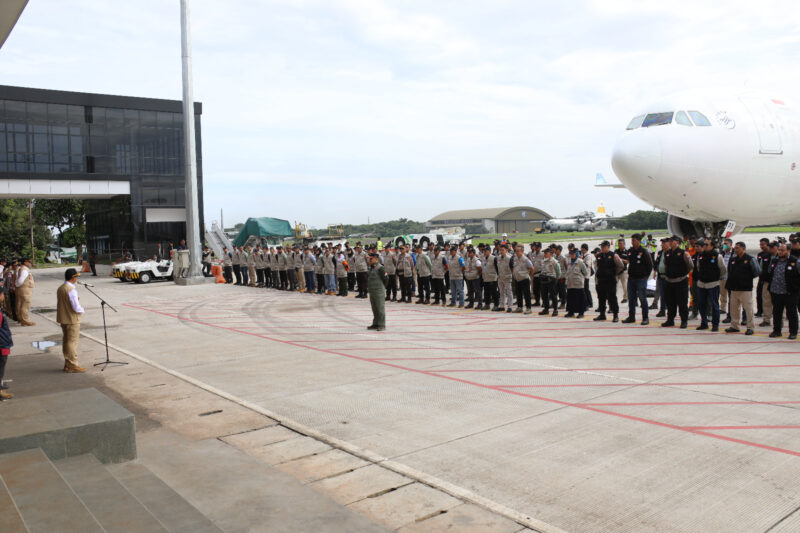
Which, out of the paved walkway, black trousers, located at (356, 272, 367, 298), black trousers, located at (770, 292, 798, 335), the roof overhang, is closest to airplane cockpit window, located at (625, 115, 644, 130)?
the paved walkway

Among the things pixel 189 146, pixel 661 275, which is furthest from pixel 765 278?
pixel 189 146

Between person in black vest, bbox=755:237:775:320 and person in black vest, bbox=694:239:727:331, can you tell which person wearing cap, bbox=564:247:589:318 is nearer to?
person in black vest, bbox=694:239:727:331

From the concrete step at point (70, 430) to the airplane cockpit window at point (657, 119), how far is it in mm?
14743

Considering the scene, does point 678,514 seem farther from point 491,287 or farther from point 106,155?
point 106,155

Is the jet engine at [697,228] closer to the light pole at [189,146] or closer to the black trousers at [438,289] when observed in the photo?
the black trousers at [438,289]

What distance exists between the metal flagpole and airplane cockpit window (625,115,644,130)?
2017 cm

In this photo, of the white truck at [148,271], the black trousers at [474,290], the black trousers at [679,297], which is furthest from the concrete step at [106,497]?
the white truck at [148,271]

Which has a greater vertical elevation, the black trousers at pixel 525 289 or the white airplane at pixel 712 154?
the white airplane at pixel 712 154

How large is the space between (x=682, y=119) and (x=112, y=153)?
35663mm

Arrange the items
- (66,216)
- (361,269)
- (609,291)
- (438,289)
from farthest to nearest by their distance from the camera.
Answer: (66,216)
(361,269)
(438,289)
(609,291)

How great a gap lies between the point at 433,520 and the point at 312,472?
4.57ft

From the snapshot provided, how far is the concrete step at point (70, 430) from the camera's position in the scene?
5.00 metres

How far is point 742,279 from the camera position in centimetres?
1154

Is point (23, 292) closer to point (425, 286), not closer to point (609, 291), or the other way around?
point (425, 286)
